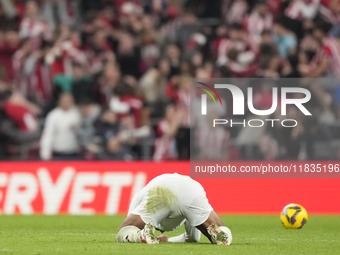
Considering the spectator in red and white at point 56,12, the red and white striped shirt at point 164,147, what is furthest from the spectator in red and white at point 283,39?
the spectator in red and white at point 56,12

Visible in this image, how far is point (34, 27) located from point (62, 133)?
12.0 feet

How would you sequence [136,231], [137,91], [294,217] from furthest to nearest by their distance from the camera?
[137,91] → [294,217] → [136,231]

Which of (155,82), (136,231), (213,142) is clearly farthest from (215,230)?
(155,82)

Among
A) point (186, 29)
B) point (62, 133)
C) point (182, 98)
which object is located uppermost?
point (186, 29)

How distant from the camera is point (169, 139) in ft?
48.5

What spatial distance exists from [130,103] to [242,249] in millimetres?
8005

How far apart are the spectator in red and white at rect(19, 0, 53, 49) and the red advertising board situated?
407 centimetres

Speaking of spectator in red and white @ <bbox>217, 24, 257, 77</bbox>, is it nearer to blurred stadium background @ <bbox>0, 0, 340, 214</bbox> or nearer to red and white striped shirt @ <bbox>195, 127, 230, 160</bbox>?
blurred stadium background @ <bbox>0, 0, 340, 214</bbox>

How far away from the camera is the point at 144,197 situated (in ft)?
24.7

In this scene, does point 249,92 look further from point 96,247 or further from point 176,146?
point 96,247

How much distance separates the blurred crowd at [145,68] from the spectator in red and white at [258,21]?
0.03 m

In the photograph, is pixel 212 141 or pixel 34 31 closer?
pixel 212 141

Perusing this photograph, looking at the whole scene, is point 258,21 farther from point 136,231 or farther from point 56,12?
point 136,231

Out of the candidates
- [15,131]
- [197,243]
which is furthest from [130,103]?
[197,243]
